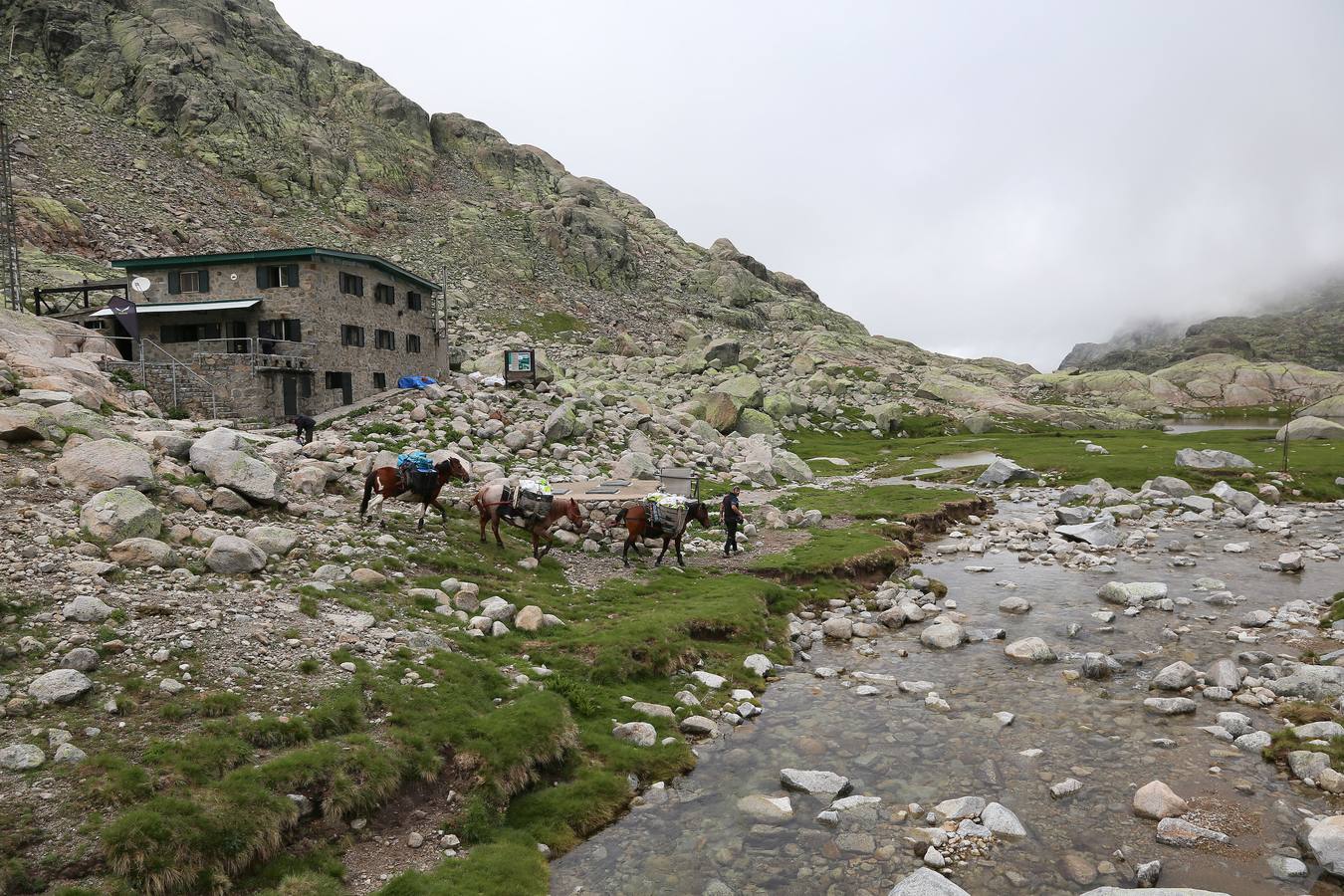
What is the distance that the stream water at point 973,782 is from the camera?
11281mm

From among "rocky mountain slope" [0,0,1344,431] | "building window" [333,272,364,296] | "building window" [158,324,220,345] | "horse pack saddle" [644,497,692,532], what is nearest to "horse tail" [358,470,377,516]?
"horse pack saddle" [644,497,692,532]

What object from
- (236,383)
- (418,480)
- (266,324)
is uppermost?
(266,324)

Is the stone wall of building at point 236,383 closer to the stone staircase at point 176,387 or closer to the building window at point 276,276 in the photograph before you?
the stone staircase at point 176,387

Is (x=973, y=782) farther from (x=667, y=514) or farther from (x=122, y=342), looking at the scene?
(x=122, y=342)

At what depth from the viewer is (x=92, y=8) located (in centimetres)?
12850

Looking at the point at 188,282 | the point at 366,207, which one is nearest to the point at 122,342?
the point at 188,282

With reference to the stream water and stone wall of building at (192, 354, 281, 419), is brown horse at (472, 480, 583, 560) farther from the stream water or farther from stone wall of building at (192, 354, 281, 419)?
stone wall of building at (192, 354, 281, 419)

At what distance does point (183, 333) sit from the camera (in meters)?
52.5

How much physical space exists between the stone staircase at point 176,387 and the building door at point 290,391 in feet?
11.1

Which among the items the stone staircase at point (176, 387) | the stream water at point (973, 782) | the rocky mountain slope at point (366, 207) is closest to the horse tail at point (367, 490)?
the stream water at point (973, 782)

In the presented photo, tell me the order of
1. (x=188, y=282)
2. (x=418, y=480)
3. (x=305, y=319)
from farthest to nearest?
1. (x=188, y=282)
2. (x=305, y=319)
3. (x=418, y=480)

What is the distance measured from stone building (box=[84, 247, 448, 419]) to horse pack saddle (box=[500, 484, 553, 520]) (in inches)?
1101

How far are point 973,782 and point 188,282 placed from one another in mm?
63232

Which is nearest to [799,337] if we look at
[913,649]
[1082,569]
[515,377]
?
[515,377]
